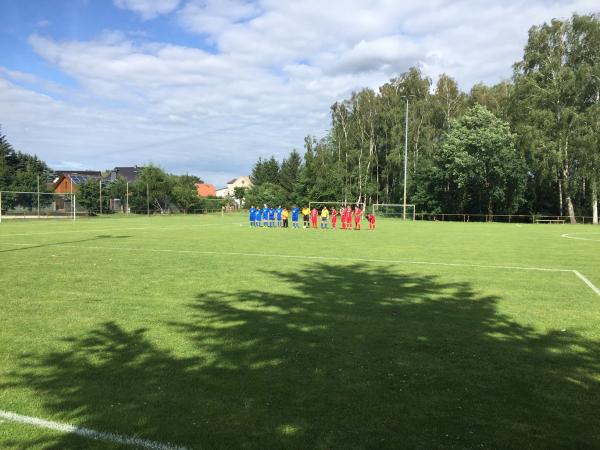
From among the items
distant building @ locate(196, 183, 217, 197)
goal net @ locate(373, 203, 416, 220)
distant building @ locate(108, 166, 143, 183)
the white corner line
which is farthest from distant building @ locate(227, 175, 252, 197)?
the white corner line

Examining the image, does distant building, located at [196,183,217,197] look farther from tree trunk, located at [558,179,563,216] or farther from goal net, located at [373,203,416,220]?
tree trunk, located at [558,179,563,216]

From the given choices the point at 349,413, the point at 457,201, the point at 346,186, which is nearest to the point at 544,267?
the point at 349,413

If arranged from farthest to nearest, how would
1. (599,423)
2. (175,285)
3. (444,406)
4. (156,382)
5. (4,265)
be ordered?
1. (4,265)
2. (175,285)
3. (156,382)
4. (444,406)
5. (599,423)

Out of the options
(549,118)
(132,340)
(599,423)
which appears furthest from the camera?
(549,118)

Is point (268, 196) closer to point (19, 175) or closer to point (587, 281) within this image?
point (19, 175)

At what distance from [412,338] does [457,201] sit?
4926cm

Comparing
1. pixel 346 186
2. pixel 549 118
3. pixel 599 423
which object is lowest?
pixel 599 423

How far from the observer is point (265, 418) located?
3725 millimetres

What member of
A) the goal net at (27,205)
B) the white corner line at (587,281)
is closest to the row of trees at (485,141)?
the goal net at (27,205)

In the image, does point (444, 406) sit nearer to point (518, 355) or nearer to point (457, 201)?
point (518, 355)

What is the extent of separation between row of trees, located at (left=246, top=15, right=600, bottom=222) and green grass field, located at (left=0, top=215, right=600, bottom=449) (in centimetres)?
3851

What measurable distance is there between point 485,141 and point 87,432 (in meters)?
47.8

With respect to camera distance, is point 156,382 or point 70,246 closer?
point 156,382

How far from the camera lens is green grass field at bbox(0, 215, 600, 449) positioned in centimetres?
357
